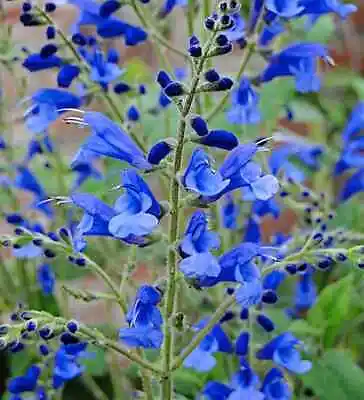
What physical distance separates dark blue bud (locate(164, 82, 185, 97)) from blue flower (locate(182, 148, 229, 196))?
0.04 meters

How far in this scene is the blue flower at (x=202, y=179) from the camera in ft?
1.67

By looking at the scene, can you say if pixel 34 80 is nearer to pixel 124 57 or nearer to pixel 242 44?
pixel 124 57

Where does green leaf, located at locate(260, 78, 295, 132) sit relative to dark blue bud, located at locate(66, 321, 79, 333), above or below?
below

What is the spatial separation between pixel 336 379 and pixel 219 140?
12.6 inches

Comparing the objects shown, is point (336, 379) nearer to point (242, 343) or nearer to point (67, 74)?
point (242, 343)

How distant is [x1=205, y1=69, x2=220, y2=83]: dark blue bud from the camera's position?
1.64 ft

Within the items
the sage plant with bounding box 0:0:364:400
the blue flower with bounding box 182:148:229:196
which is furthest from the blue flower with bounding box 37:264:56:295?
the blue flower with bounding box 182:148:229:196

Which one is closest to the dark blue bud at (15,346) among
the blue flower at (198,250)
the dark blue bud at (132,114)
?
the blue flower at (198,250)

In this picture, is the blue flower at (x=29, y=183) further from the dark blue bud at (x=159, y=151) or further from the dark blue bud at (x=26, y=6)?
the dark blue bud at (x=159, y=151)

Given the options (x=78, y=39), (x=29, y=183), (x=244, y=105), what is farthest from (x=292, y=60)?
(x=29, y=183)

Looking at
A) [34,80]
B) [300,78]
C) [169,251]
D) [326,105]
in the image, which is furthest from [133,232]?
[34,80]

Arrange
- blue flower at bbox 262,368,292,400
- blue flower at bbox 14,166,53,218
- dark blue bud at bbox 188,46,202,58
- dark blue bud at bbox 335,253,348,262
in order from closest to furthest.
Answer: dark blue bud at bbox 188,46,202,58, dark blue bud at bbox 335,253,348,262, blue flower at bbox 262,368,292,400, blue flower at bbox 14,166,53,218

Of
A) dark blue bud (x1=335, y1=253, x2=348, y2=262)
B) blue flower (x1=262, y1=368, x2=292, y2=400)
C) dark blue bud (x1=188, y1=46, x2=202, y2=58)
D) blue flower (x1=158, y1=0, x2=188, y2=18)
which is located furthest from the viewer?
blue flower (x1=158, y1=0, x2=188, y2=18)

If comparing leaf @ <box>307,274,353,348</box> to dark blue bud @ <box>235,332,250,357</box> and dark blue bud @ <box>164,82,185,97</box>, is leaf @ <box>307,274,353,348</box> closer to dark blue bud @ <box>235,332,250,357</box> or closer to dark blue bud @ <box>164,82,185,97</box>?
dark blue bud @ <box>235,332,250,357</box>
